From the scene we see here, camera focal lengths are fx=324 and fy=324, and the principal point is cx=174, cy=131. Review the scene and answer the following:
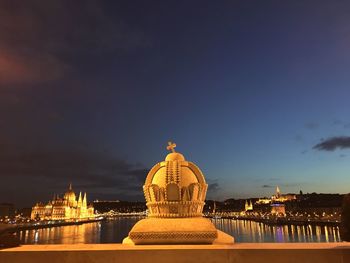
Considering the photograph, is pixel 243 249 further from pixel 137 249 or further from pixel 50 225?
pixel 50 225

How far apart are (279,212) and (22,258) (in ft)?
639

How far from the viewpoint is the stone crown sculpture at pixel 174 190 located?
31.9 feet

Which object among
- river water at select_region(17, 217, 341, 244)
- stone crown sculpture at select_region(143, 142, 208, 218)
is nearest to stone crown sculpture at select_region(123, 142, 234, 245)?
stone crown sculpture at select_region(143, 142, 208, 218)

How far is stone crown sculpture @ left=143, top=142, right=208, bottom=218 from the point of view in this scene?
9711mm

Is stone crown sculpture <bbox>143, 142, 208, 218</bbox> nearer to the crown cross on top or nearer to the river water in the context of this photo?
the crown cross on top

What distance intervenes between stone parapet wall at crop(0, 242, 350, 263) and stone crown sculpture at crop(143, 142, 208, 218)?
3816 millimetres

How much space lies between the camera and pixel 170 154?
11.2 m

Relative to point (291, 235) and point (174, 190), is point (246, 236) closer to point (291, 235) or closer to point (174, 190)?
point (291, 235)

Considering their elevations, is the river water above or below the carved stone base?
below

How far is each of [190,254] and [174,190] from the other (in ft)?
13.8

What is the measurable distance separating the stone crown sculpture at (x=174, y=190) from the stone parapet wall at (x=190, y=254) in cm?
382

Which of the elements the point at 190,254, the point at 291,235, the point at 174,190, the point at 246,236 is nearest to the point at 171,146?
the point at 174,190

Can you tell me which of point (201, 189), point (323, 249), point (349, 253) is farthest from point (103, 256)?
point (201, 189)

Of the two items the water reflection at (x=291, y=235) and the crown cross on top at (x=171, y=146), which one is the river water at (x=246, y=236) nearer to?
the water reflection at (x=291, y=235)
